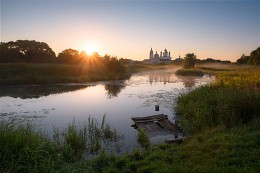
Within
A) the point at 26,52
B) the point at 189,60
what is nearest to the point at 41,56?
the point at 26,52

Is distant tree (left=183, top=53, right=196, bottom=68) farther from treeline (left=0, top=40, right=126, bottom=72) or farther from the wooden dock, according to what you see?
the wooden dock

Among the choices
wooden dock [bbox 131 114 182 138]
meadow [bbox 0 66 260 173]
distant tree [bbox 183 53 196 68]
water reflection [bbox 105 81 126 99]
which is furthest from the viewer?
distant tree [bbox 183 53 196 68]

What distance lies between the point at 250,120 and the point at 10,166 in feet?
32.4

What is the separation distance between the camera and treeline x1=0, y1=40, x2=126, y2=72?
59781mm

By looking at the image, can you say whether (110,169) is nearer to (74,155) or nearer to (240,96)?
(74,155)

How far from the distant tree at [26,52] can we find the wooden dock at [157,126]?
166 feet

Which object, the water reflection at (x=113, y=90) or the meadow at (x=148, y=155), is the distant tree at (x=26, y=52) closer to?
the water reflection at (x=113, y=90)

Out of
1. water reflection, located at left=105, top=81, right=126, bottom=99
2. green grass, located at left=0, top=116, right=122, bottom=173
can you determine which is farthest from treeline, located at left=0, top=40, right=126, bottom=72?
green grass, located at left=0, top=116, right=122, bottom=173

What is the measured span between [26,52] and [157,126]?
58011mm

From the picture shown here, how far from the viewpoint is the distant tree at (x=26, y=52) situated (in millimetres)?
58378

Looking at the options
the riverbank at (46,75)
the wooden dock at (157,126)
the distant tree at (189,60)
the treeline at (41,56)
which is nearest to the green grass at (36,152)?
Result: the wooden dock at (157,126)

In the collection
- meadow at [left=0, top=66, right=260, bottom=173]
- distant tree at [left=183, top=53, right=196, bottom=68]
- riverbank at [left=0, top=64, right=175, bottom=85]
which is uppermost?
distant tree at [left=183, top=53, right=196, bottom=68]

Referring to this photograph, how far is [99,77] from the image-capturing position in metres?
50.2

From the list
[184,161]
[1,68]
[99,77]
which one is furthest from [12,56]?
[184,161]
